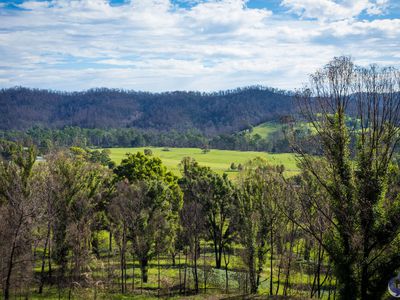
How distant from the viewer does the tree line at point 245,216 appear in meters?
20.0

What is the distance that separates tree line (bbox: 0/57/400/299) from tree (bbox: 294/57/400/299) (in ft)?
0.18

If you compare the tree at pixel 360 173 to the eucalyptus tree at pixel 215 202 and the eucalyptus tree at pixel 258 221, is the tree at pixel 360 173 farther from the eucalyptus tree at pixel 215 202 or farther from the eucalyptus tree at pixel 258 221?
the eucalyptus tree at pixel 215 202

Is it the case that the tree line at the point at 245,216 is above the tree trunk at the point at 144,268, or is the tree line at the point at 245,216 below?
above

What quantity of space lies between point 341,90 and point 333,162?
12.6ft

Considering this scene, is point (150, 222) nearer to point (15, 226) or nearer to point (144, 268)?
point (144, 268)

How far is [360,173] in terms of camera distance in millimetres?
20438

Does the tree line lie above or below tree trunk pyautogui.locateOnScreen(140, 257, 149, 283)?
above

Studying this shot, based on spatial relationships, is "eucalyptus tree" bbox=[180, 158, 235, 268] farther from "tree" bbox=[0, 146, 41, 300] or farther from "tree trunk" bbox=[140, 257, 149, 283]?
"tree" bbox=[0, 146, 41, 300]

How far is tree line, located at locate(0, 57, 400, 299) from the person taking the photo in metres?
20.0

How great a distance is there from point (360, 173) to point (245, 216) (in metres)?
14.0

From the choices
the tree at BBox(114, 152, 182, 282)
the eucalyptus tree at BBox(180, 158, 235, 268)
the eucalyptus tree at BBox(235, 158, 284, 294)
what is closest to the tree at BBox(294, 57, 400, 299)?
the eucalyptus tree at BBox(235, 158, 284, 294)

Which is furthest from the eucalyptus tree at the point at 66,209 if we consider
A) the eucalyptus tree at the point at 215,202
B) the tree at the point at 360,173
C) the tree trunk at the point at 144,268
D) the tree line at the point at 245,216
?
the tree at the point at 360,173

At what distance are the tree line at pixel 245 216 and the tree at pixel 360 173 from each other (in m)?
0.05

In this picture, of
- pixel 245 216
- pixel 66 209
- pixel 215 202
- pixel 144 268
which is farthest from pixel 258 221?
pixel 66 209
